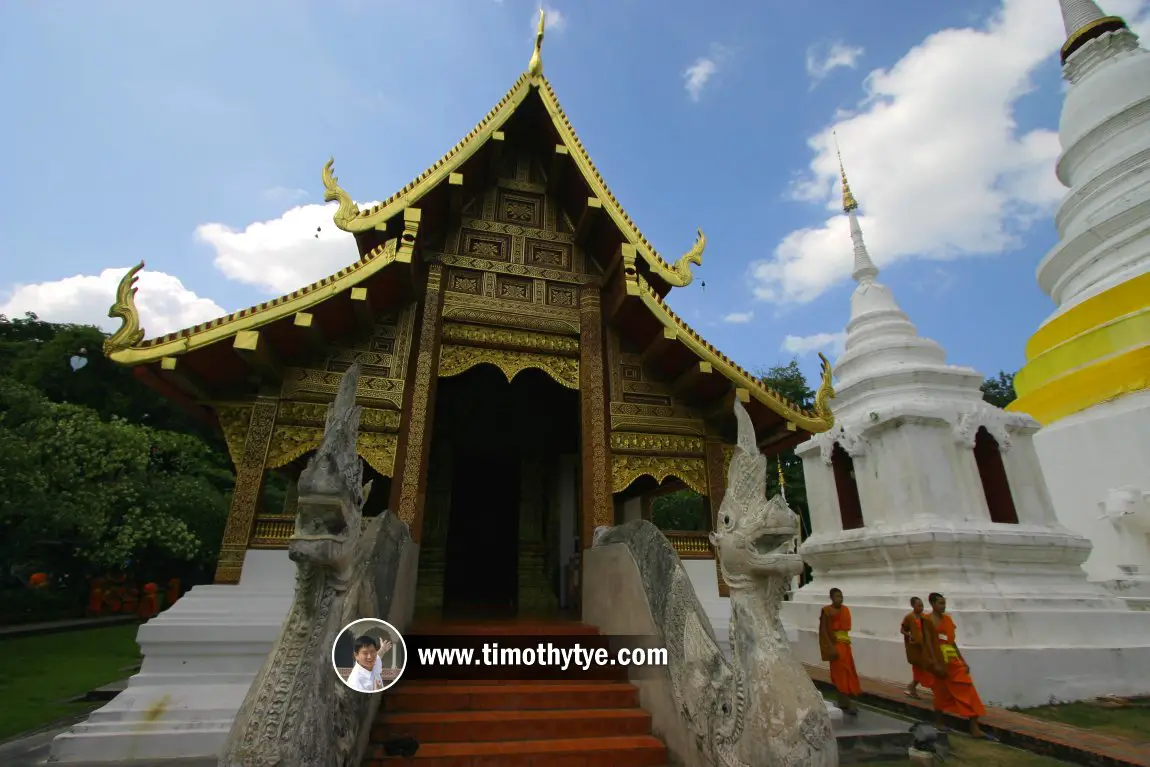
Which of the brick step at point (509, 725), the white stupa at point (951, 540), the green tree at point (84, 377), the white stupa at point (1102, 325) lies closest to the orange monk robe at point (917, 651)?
the white stupa at point (951, 540)

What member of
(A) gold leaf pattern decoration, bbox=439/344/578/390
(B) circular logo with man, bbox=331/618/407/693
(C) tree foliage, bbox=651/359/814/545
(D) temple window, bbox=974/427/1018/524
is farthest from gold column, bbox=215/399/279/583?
(C) tree foliage, bbox=651/359/814/545

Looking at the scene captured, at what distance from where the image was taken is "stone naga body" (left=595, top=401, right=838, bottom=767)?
99.7 inches

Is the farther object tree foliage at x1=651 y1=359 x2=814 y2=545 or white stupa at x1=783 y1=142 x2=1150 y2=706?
tree foliage at x1=651 y1=359 x2=814 y2=545

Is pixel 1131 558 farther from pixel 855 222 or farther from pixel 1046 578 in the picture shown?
pixel 855 222

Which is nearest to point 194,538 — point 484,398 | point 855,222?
point 484,398

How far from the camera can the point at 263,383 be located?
4965 mm

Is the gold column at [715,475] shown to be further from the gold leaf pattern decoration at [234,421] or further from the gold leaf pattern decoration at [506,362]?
the gold leaf pattern decoration at [234,421]

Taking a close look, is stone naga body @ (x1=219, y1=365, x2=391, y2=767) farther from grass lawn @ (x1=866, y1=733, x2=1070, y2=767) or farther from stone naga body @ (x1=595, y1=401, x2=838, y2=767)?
grass lawn @ (x1=866, y1=733, x2=1070, y2=767)

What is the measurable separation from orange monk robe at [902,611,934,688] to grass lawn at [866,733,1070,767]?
0.59 metres

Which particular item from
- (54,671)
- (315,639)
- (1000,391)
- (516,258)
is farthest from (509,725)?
(1000,391)

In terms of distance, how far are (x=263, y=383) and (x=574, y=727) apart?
12.0ft

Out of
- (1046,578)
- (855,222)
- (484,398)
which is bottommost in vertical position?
(1046,578)

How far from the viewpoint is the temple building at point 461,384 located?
410 centimetres

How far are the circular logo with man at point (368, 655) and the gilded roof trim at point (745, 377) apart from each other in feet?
11.8
